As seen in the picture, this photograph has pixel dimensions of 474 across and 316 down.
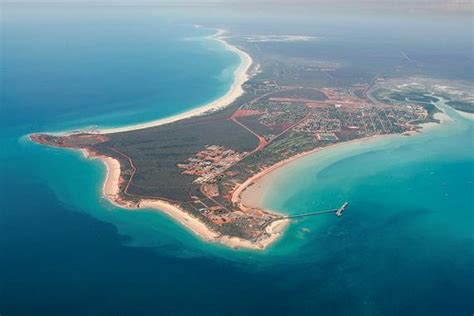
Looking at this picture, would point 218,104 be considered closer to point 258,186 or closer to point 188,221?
point 258,186

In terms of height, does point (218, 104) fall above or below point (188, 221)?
above

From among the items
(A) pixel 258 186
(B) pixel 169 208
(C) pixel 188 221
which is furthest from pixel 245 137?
(C) pixel 188 221

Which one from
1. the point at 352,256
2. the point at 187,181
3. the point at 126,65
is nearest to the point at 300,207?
the point at 352,256

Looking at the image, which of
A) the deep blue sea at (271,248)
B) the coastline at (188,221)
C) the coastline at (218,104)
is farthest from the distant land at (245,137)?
the deep blue sea at (271,248)

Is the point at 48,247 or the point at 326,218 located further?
the point at 326,218

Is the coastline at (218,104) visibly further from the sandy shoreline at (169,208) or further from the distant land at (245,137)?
the distant land at (245,137)

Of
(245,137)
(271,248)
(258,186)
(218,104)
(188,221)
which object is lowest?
(271,248)

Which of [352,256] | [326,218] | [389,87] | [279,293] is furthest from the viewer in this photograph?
[389,87]

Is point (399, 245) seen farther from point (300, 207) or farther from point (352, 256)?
point (300, 207)
